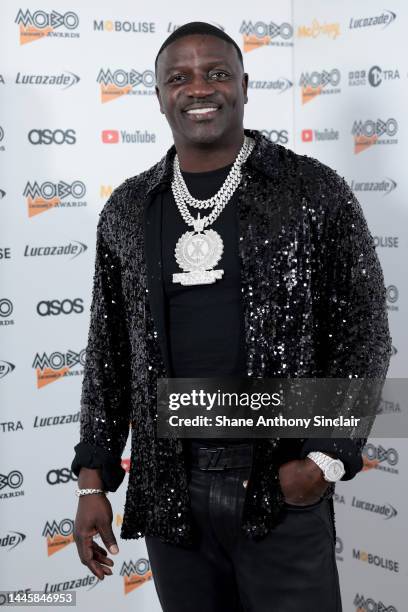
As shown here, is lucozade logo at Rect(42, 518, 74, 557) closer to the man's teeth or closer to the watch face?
the watch face

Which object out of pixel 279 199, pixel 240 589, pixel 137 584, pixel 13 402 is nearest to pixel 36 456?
pixel 13 402

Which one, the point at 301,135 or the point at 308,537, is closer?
the point at 308,537

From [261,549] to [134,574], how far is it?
169cm

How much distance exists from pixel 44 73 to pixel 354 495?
1806 millimetres

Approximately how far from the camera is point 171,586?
5.64ft

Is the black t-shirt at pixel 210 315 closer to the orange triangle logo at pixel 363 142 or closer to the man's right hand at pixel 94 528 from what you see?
the man's right hand at pixel 94 528

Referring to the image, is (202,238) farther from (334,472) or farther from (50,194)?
(50,194)

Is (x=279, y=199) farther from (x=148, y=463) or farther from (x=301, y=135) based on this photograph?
(x=301, y=135)

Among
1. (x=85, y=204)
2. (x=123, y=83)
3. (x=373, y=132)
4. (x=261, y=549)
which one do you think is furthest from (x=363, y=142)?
(x=261, y=549)

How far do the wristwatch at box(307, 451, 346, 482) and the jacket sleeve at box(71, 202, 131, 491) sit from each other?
18.1 inches

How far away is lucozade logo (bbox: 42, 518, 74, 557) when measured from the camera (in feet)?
9.82

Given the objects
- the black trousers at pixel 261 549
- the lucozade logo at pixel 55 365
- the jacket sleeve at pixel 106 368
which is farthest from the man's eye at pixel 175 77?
the lucozade logo at pixel 55 365

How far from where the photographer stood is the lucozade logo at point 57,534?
2.99 m

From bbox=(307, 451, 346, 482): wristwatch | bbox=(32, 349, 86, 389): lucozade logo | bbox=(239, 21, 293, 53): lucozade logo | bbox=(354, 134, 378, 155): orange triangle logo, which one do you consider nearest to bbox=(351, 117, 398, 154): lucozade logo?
bbox=(354, 134, 378, 155): orange triangle logo
